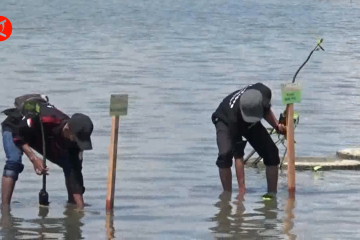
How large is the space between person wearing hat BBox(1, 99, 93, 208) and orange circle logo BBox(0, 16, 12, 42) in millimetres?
27443

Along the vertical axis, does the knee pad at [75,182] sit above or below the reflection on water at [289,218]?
above

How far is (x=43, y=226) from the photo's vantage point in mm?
11078

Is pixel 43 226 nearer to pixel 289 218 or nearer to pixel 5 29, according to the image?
pixel 289 218

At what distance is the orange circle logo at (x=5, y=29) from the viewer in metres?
40.5

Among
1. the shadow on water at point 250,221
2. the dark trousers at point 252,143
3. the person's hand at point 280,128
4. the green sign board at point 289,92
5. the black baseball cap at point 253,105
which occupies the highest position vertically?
the green sign board at point 289,92

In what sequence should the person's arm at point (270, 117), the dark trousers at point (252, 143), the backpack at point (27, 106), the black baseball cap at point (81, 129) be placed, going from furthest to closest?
1. the dark trousers at point (252, 143)
2. the person's arm at point (270, 117)
3. the backpack at point (27, 106)
4. the black baseball cap at point (81, 129)

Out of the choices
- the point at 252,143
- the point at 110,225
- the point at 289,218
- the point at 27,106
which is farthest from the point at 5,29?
the point at 27,106

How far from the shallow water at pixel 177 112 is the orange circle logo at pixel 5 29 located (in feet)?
1.52

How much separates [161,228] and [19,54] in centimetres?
2185

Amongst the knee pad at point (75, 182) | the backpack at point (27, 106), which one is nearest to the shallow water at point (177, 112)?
the knee pad at point (75, 182)

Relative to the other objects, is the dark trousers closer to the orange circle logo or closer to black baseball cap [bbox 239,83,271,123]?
black baseball cap [bbox 239,83,271,123]

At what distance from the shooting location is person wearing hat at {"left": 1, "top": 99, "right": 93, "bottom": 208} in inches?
424

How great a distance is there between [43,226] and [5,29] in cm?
3337

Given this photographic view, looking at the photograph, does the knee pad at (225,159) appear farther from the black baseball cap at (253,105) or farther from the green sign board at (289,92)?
the green sign board at (289,92)
